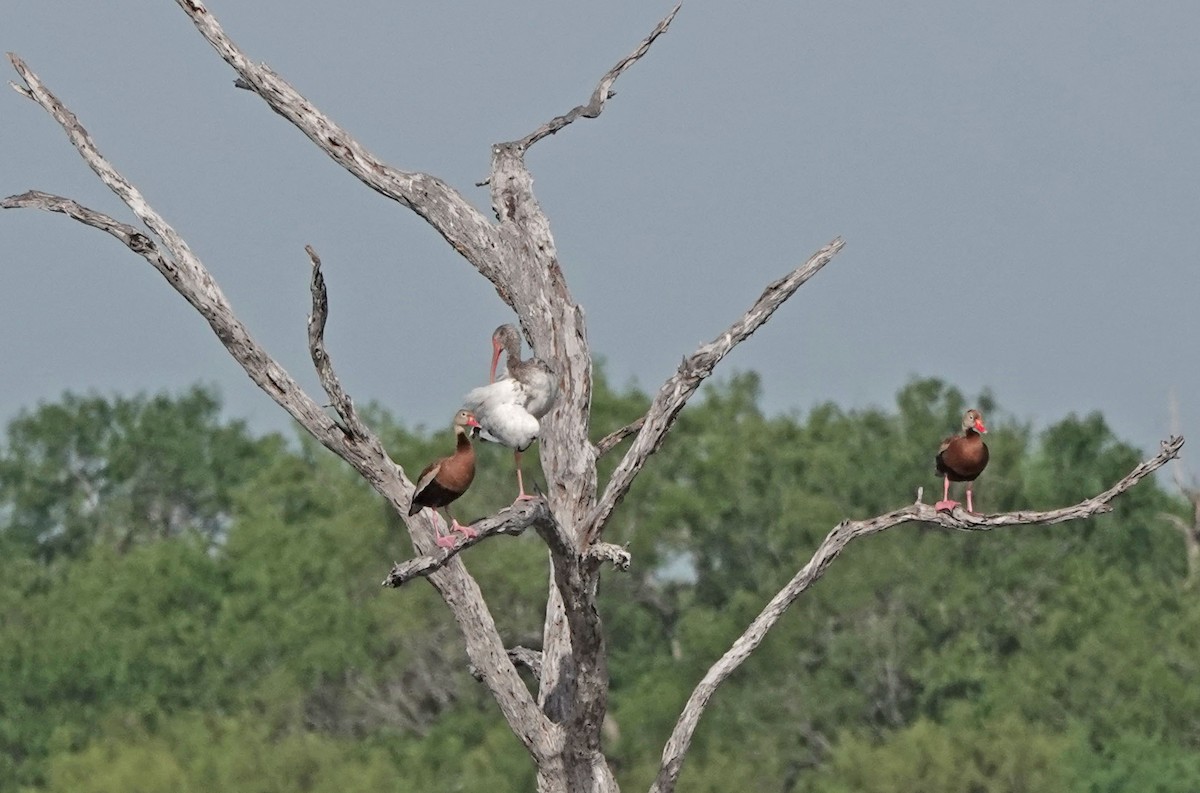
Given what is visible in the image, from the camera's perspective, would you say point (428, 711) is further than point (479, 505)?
Yes

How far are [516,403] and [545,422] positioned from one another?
2.14 metres

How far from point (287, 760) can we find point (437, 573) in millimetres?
49134

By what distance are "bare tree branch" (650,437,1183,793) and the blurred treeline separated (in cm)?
4165

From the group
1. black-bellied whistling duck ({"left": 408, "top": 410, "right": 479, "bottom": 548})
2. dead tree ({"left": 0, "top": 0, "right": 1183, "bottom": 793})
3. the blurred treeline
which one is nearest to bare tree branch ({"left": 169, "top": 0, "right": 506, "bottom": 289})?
dead tree ({"left": 0, "top": 0, "right": 1183, "bottom": 793})

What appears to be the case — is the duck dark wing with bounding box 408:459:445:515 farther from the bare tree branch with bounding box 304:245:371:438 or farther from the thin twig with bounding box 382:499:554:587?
the bare tree branch with bounding box 304:245:371:438

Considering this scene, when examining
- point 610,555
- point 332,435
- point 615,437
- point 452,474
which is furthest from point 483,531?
point 615,437

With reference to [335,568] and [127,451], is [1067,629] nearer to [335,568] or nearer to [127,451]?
[335,568]

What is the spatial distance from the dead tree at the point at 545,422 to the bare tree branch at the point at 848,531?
17 millimetres

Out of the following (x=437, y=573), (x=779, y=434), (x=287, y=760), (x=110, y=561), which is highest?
(x=779, y=434)

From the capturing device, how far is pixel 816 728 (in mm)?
71625

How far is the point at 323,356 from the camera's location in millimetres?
18562

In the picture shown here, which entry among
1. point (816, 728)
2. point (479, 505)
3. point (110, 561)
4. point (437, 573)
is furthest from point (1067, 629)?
point (437, 573)

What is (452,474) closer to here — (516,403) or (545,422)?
(516,403)

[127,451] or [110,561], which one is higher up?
[127,451]
